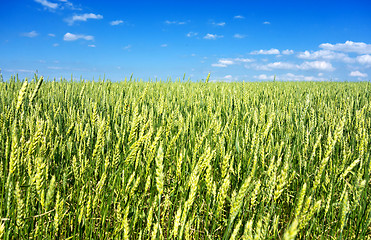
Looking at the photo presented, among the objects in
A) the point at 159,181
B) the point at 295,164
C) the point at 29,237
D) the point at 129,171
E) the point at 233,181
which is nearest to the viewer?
the point at 159,181

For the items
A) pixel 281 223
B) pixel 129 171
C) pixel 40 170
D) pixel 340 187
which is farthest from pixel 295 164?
pixel 40 170

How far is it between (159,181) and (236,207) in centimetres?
21

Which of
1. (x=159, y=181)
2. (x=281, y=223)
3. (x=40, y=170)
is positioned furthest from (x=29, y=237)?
(x=281, y=223)

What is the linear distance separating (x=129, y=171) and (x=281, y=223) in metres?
0.76

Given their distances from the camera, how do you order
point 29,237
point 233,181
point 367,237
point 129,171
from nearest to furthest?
point 29,237
point 367,237
point 129,171
point 233,181

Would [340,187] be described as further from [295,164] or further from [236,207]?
[236,207]

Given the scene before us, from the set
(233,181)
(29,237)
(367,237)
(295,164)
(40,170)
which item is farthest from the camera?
(295,164)

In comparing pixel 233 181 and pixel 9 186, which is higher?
pixel 9 186

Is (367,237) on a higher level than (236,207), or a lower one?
lower

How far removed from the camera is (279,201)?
1261 millimetres

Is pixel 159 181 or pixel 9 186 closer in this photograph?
pixel 159 181

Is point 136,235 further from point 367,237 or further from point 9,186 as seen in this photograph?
point 367,237

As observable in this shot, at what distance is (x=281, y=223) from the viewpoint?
4.06 feet

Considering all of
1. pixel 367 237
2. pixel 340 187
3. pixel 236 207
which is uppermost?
pixel 236 207
